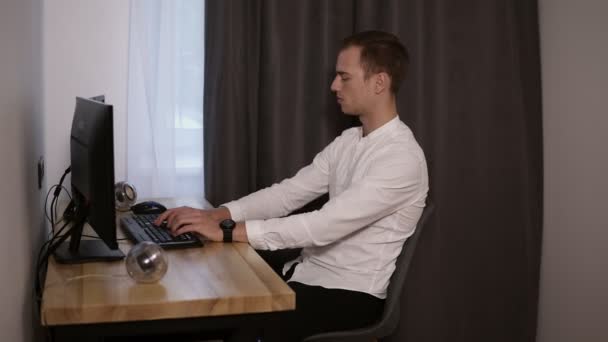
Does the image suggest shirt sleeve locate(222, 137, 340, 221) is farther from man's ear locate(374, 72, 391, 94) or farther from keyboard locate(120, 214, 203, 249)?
keyboard locate(120, 214, 203, 249)

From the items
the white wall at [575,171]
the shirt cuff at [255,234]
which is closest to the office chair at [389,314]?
the shirt cuff at [255,234]

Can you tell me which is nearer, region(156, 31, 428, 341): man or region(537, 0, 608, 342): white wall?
region(156, 31, 428, 341): man

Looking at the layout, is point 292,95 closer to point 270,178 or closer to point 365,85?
point 270,178

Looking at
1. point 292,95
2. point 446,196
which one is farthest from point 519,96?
point 292,95

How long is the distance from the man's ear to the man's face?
0.06ft

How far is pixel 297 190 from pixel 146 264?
3.40 feet

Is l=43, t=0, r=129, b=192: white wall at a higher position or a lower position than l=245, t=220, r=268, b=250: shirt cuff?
higher

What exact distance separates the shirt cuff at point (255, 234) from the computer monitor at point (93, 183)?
1.23 ft

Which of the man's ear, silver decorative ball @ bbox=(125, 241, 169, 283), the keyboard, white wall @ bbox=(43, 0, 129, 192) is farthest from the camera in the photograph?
white wall @ bbox=(43, 0, 129, 192)

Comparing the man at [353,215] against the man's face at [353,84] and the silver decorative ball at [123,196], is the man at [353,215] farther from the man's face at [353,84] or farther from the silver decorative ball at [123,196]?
the silver decorative ball at [123,196]

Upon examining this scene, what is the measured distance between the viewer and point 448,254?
2.99 metres

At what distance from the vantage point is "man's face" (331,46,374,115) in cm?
228

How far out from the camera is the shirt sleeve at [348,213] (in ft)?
6.67

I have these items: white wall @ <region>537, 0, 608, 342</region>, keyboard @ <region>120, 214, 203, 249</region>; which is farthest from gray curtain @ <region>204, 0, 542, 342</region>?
keyboard @ <region>120, 214, 203, 249</region>
